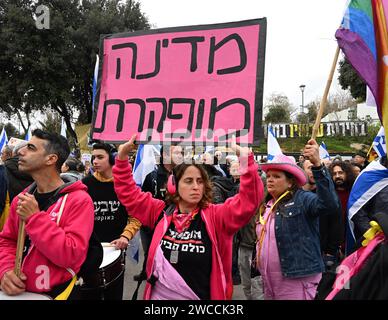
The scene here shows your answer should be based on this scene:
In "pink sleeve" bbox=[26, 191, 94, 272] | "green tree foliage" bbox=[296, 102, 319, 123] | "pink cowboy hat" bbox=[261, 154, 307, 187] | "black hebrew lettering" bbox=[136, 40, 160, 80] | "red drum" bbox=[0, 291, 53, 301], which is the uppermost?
"green tree foliage" bbox=[296, 102, 319, 123]

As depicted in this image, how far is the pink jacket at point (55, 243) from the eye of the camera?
6.56 ft

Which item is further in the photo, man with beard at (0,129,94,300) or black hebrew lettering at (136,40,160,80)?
black hebrew lettering at (136,40,160,80)

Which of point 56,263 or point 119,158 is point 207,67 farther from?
point 56,263

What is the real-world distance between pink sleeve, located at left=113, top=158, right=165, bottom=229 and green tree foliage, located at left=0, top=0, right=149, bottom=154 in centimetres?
2165

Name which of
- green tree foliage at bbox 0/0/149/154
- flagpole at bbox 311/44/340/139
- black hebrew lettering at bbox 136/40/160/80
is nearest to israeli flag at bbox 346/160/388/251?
flagpole at bbox 311/44/340/139

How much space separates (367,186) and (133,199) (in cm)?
215

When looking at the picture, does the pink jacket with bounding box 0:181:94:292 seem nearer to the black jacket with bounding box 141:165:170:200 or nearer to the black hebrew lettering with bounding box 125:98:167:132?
the black hebrew lettering with bounding box 125:98:167:132

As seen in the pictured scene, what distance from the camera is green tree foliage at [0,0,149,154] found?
73.0 ft

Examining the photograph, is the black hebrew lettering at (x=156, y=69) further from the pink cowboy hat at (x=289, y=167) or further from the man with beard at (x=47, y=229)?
the pink cowboy hat at (x=289, y=167)

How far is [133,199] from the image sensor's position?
8.96 feet
